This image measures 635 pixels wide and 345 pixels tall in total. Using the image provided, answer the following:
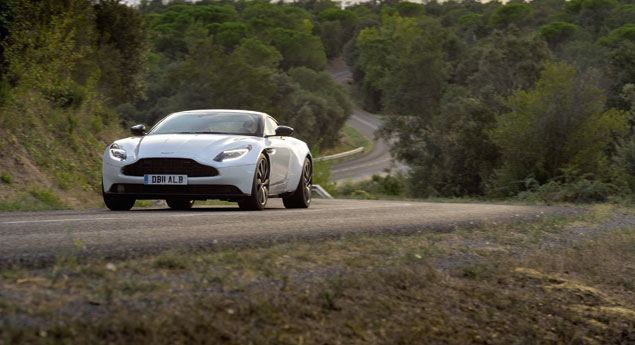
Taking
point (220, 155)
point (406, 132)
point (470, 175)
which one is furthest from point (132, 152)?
point (406, 132)

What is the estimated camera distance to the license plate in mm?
13320

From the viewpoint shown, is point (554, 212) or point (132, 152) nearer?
point (132, 152)

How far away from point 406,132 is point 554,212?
53251 millimetres

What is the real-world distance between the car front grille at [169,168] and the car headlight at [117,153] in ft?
0.56

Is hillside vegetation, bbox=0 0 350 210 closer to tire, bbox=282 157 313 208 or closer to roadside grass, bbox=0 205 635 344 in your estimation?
tire, bbox=282 157 313 208

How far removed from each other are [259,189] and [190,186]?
0.98m

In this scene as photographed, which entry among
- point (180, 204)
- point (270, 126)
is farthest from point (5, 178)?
point (270, 126)

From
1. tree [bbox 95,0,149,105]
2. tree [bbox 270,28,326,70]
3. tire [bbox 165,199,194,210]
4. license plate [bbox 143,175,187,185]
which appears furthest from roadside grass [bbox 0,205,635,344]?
tree [bbox 270,28,326,70]

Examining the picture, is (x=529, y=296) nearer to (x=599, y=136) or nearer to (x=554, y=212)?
(x=554, y=212)

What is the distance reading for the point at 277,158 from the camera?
14852 millimetres

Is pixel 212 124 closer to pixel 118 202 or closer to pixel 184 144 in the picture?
pixel 184 144

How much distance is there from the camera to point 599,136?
138 feet

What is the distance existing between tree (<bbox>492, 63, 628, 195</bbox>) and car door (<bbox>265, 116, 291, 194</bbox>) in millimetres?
25566

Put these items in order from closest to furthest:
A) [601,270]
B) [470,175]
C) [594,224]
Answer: [601,270], [594,224], [470,175]
